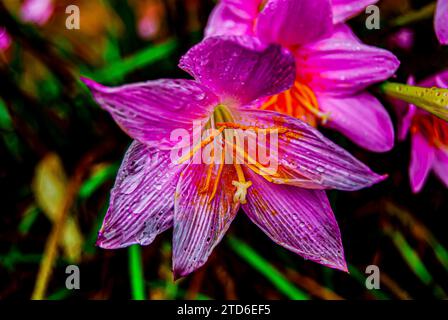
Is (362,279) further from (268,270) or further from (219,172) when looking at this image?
(219,172)

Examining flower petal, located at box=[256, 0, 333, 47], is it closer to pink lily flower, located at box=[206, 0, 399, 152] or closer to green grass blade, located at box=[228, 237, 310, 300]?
pink lily flower, located at box=[206, 0, 399, 152]

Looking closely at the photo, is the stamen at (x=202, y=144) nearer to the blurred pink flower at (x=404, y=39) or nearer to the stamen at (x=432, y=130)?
the stamen at (x=432, y=130)

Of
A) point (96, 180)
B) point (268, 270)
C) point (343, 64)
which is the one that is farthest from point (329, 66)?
point (96, 180)

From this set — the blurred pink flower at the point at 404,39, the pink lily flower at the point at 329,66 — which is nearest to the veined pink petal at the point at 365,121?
Answer: the pink lily flower at the point at 329,66

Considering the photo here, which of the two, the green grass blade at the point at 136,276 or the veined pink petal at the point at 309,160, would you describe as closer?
the veined pink petal at the point at 309,160

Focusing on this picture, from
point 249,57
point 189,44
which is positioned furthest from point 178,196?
point 189,44

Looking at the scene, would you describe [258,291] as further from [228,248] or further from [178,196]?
[178,196]
